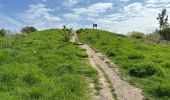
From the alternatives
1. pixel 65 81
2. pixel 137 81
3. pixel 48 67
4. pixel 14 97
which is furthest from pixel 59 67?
pixel 14 97

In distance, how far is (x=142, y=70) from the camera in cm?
1611

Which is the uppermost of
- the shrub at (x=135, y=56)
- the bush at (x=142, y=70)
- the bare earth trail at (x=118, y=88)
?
the shrub at (x=135, y=56)

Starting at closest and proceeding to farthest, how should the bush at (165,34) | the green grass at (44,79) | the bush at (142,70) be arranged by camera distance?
the green grass at (44,79) < the bush at (142,70) < the bush at (165,34)

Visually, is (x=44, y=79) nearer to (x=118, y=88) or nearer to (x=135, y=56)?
(x=118, y=88)

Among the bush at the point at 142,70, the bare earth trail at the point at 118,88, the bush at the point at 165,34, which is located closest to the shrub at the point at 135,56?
the bare earth trail at the point at 118,88

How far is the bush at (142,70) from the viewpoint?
52.2 ft

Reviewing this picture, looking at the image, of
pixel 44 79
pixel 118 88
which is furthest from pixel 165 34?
pixel 44 79

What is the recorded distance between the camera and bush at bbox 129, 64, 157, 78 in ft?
52.2

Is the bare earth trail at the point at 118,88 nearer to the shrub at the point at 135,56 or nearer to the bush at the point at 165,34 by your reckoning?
the shrub at the point at 135,56

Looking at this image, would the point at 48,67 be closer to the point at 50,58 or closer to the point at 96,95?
the point at 50,58

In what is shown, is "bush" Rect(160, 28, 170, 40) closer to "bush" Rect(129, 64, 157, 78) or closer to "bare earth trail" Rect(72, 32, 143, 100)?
"bare earth trail" Rect(72, 32, 143, 100)

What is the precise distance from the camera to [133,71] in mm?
16406

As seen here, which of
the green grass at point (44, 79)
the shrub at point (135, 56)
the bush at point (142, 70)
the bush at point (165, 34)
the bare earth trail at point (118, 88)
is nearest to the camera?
the green grass at point (44, 79)

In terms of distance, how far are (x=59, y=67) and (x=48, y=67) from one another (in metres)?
0.59
